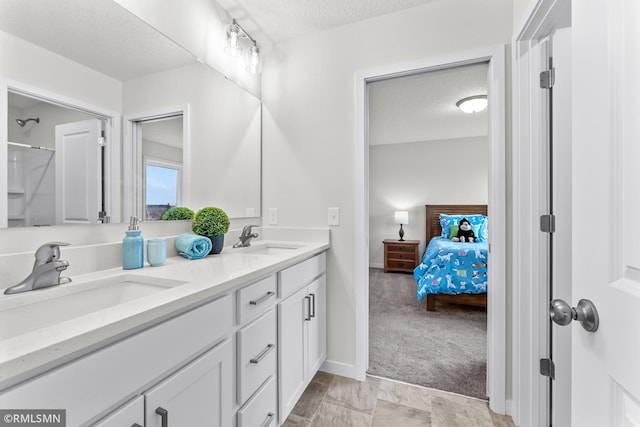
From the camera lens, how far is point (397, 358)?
82.4 inches

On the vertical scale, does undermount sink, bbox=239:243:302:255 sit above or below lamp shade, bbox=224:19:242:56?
below

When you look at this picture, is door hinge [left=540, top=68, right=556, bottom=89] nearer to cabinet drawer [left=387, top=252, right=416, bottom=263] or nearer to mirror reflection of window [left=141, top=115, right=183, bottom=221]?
mirror reflection of window [left=141, top=115, right=183, bottom=221]

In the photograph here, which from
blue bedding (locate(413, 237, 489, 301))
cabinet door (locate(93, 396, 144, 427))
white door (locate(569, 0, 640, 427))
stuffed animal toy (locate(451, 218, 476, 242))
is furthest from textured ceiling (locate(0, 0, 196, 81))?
stuffed animal toy (locate(451, 218, 476, 242))

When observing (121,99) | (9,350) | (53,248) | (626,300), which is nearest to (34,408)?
(9,350)

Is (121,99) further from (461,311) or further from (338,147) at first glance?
(461,311)

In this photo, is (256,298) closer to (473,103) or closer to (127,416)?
(127,416)

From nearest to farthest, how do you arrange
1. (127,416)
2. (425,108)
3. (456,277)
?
(127,416)
(456,277)
(425,108)

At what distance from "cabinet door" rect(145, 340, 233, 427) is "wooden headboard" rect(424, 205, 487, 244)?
15.4 feet

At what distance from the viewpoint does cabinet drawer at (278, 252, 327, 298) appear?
135 centimetres

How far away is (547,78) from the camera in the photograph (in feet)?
4.36

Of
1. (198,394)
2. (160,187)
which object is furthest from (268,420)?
(160,187)

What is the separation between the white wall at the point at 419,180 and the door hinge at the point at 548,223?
153 inches

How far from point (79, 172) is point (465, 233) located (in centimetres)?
450

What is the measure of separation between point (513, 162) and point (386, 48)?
105cm
